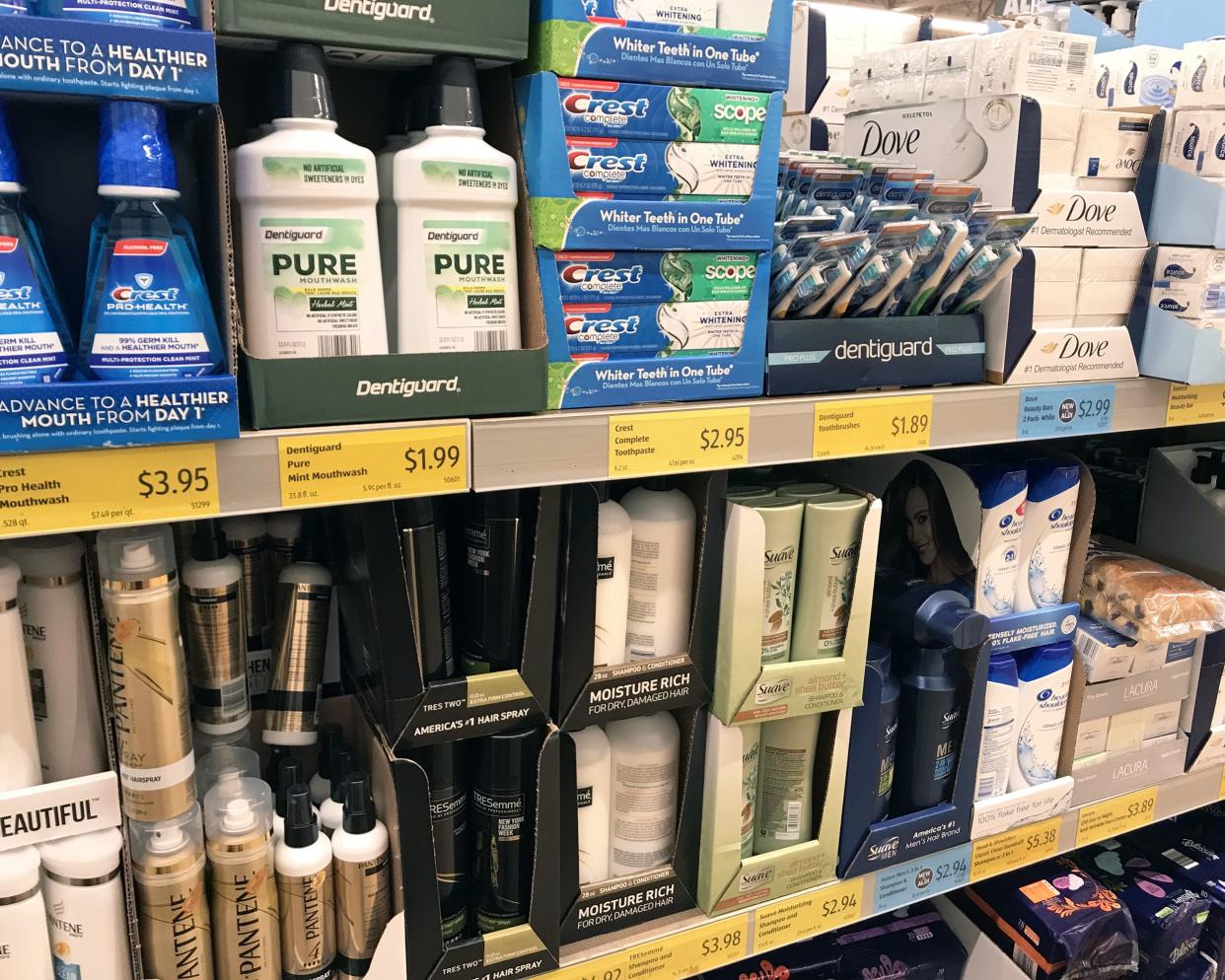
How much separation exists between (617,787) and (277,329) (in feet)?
2.34

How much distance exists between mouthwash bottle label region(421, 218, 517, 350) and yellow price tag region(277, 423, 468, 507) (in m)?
0.10

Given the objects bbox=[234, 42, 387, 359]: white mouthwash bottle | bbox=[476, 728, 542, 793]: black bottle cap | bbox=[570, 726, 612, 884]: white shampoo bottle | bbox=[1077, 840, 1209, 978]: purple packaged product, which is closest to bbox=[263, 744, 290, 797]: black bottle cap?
bbox=[476, 728, 542, 793]: black bottle cap

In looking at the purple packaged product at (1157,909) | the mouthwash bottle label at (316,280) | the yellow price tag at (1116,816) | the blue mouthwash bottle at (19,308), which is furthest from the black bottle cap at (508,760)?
the purple packaged product at (1157,909)

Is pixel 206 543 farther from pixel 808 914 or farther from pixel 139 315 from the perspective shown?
pixel 808 914

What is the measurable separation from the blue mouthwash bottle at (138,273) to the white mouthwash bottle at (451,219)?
0.21m

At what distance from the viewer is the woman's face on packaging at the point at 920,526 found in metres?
1.49

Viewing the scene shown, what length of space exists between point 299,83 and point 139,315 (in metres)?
0.26

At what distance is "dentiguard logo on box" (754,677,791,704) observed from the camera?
1218 mm

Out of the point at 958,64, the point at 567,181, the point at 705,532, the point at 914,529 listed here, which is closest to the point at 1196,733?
the point at 914,529

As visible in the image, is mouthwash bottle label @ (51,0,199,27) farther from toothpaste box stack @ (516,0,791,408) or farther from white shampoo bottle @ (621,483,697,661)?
white shampoo bottle @ (621,483,697,661)

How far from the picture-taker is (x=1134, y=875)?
181cm

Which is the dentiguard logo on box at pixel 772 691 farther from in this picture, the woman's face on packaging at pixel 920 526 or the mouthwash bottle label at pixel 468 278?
the mouthwash bottle label at pixel 468 278

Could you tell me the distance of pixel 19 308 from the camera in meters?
0.81

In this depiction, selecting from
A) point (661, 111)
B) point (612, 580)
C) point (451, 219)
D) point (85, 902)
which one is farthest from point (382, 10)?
point (85, 902)
